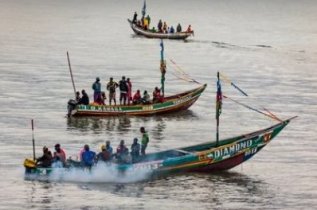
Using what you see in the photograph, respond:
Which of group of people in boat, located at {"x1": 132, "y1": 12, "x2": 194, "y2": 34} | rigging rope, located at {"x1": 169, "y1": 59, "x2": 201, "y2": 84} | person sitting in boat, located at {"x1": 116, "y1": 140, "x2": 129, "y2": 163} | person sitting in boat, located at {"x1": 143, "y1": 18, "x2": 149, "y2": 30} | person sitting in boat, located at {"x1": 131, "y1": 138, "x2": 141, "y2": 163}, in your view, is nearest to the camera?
person sitting in boat, located at {"x1": 116, "y1": 140, "x2": 129, "y2": 163}

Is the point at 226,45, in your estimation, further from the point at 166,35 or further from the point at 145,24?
the point at 145,24

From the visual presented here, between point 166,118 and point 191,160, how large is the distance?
15.8m

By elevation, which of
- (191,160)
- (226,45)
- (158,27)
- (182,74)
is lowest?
(191,160)

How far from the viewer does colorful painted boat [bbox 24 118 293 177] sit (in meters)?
42.3

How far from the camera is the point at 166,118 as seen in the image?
5897 cm

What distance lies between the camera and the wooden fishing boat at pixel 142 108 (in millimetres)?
57281

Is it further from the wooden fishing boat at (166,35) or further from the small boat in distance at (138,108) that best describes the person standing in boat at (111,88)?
the wooden fishing boat at (166,35)

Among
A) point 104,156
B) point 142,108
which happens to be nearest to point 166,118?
point 142,108

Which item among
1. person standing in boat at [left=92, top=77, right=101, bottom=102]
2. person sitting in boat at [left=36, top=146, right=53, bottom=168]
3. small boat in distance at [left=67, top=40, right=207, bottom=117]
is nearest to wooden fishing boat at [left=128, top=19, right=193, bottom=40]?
small boat in distance at [left=67, top=40, right=207, bottom=117]

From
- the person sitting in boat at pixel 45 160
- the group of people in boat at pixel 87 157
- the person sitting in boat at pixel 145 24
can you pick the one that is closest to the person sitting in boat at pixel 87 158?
the group of people in boat at pixel 87 157

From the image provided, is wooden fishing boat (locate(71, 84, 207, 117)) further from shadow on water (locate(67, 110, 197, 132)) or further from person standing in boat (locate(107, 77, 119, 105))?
person standing in boat (locate(107, 77, 119, 105))

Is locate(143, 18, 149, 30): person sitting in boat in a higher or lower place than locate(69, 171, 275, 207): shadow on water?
higher

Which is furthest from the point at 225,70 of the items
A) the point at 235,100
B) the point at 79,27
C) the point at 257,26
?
the point at 257,26

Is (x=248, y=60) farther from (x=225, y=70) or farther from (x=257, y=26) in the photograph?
(x=257, y=26)
